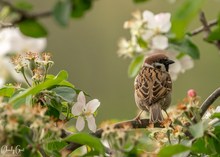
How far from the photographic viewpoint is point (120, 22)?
34.4 ft

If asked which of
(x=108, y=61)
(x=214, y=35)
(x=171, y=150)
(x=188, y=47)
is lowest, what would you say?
(x=171, y=150)

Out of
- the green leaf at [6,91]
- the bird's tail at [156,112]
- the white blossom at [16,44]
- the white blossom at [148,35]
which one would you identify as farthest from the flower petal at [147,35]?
the bird's tail at [156,112]

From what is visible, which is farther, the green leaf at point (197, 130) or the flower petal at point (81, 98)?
the flower petal at point (81, 98)

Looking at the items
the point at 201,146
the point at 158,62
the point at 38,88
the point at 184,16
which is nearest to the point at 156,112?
the point at 158,62

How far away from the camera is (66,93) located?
7.92ft

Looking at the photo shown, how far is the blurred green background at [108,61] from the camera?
28.9 ft

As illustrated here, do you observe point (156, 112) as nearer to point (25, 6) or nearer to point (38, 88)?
point (38, 88)

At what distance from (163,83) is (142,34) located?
2.34m

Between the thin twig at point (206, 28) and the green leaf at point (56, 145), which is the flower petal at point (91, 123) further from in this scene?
the thin twig at point (206, 28)

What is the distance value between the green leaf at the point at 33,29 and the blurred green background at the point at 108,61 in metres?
6.48

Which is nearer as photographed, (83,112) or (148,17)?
(148,17)

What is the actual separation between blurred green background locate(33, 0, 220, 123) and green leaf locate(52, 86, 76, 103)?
18.6 ft

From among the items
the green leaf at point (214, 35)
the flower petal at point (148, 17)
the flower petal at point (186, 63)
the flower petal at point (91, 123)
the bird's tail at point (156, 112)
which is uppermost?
the bird's tail at point (156, 112)

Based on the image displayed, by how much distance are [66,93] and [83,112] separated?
3.2 inches
